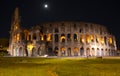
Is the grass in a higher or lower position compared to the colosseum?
lower

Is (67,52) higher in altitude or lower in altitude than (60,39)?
lower

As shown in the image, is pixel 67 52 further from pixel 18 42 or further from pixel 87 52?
pixel 18 42

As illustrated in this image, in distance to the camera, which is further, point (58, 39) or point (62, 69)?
point (58, 39)

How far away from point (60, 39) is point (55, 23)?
620 cm

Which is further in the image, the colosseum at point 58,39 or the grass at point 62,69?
the colosseum at point 58,39

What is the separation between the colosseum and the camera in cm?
6550

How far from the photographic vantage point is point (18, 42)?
66.1 meters

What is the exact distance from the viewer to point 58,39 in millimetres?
70062

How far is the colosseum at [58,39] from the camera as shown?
65.5 metres

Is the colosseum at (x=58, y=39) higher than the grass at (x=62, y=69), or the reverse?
the colosseum at (x=58, y=39)

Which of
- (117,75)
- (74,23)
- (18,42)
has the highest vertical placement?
(74,23)

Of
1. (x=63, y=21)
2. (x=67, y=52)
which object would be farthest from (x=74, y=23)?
(x=67, y=52)

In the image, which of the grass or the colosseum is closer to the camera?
the grass

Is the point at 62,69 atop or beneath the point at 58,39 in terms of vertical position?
beneath
